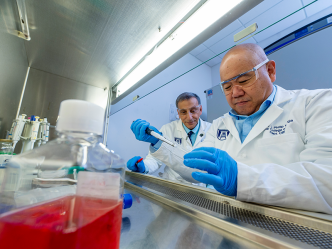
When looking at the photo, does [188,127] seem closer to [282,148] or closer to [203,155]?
[282,148]

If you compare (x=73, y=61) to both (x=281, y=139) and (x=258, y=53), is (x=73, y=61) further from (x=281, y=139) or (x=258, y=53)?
(x=281, y=139)

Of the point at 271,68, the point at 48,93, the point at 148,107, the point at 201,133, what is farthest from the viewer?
the point at 148,107

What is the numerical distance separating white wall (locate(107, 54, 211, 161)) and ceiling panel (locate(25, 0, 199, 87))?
269 mm

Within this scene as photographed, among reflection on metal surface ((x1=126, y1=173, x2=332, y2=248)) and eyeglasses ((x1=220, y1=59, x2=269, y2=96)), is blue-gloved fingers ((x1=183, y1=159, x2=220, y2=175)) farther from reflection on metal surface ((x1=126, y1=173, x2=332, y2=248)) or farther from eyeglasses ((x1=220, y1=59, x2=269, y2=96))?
eyeglasses ((x1=220, y1=59, x2=269, y2=96))

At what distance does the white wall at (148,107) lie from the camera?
1411 mm

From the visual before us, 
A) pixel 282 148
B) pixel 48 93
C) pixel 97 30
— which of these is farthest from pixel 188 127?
pixel 48 93

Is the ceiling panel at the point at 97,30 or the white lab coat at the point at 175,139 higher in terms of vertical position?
the ceiling panel at the point at 97,30

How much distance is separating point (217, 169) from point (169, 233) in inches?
14.6

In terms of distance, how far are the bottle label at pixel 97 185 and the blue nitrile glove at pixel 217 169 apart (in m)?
0.41

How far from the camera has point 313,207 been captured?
1.53ft

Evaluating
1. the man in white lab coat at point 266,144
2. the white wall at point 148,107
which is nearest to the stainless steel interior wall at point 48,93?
the white wall at point 148,107

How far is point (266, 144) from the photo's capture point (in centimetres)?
91

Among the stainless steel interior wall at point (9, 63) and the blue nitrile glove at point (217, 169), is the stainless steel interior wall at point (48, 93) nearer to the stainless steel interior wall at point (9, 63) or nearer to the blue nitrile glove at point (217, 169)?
the stainless steel interior wall at point (9, 63)

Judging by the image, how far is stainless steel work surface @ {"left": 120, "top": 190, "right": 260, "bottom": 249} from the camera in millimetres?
309
